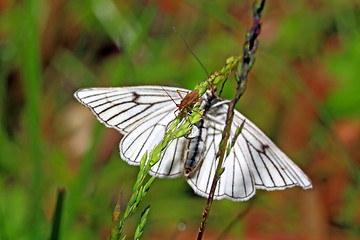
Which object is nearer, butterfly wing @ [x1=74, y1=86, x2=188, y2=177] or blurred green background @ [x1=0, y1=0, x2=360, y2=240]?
butterfly wing @ [x1=74, y1=86, x2=188, y2=177]

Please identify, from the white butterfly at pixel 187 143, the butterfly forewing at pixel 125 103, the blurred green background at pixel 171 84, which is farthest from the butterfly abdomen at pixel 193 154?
the blurred green background at pixel 171 84

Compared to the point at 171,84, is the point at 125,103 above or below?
below

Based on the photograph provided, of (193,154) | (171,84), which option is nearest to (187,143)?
(193,154)

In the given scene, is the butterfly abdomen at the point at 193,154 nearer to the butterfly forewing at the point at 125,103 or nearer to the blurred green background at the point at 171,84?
the butterfly forewing at the point at 125,103

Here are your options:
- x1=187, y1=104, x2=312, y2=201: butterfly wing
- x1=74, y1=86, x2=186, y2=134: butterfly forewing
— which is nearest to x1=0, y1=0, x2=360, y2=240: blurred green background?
x1=74, y1=86, x2=186, y2=134: butterfly forewing

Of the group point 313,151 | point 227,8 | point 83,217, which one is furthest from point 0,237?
point 227,8

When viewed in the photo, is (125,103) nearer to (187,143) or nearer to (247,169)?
(187,143)

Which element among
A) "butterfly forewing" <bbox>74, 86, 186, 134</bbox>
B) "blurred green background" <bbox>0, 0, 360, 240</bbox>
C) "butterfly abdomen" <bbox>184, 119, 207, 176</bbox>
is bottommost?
"butterfly abdomen" <bbox>184, 119, 207, 176</bbox>

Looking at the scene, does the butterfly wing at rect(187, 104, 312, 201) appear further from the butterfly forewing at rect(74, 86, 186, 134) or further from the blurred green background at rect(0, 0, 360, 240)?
the blurred green background at rect(0, 0, 360, 240)
